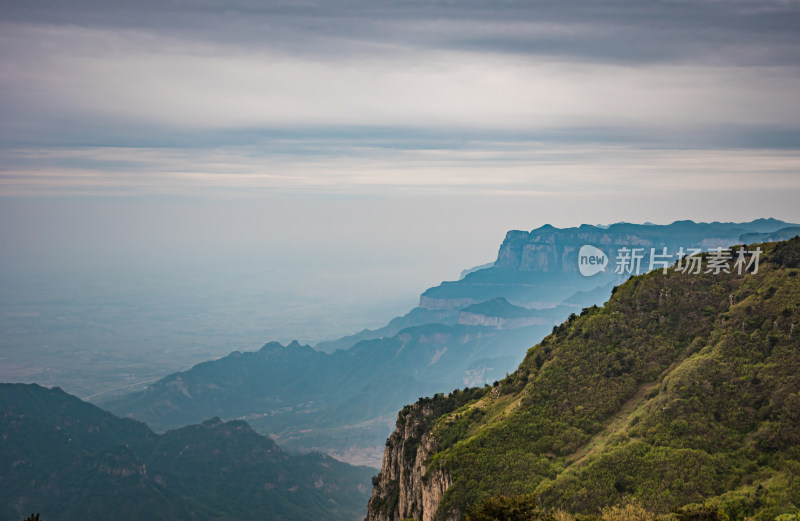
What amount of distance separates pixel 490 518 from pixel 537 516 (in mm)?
3672

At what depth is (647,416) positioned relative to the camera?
66.1 m

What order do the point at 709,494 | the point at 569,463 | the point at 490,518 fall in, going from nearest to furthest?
the point at 490,518 < the point at 709,494 < the point at 569,463

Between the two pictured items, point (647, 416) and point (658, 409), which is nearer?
point (658, 409)

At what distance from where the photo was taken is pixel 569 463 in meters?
67.1

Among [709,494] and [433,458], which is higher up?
[709,494]

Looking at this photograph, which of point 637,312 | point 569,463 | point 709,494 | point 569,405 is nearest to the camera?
point 709,494

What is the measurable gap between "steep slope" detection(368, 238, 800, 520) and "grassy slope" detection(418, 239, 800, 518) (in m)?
0.14

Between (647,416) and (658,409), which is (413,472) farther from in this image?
(658,409)

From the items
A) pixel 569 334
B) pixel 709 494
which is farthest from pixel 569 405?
pixel 709 494

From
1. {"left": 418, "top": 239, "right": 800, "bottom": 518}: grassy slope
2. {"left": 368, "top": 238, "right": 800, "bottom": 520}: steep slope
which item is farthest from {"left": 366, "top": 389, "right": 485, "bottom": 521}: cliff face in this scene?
{"left": 418, "top": 239, "right": 800, "bottom": 518}: grassy slope

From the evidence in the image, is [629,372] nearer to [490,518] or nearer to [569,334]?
[569,334]

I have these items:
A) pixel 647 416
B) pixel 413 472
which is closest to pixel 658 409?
pixel 647 416

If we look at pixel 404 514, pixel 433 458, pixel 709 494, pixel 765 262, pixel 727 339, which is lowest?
pixel 404 514

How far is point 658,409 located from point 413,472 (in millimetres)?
34012
